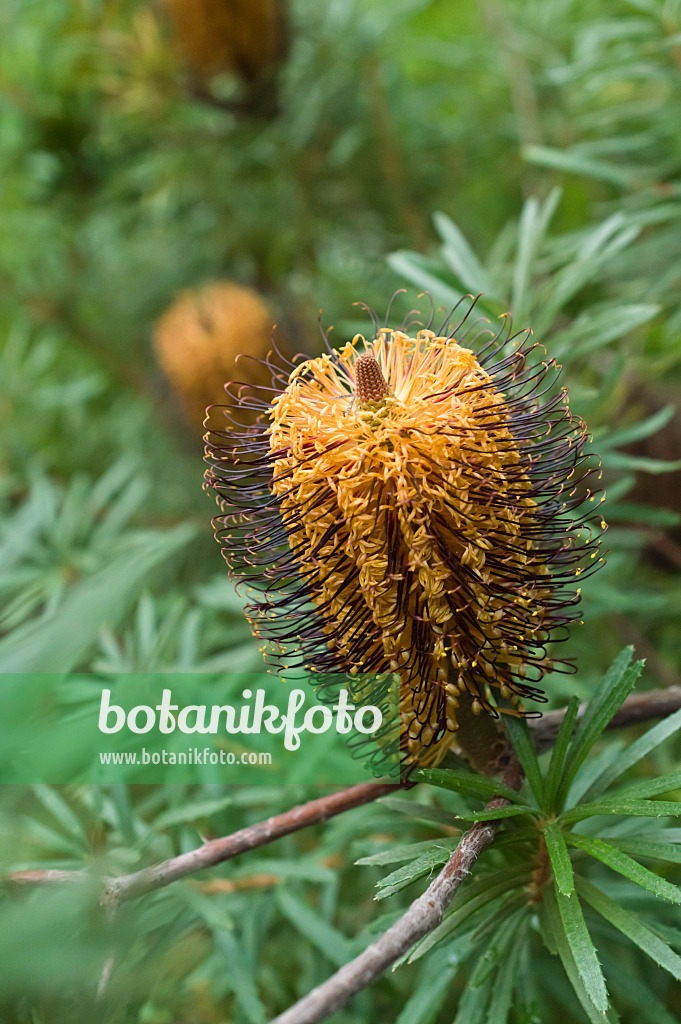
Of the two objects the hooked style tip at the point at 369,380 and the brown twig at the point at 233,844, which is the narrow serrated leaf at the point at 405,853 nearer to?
the brown twig at the point at 233,844

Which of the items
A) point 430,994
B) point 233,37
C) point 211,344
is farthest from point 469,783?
point 233,37

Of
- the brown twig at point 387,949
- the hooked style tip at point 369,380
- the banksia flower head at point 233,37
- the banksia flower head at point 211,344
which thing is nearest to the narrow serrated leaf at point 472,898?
the brown twig at point 387,949

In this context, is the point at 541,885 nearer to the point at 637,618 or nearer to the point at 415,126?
the point at 637,618

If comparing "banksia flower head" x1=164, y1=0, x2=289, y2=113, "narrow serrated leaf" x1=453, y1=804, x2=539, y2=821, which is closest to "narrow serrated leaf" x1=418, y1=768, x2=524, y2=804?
"narrow serrated leaf" x1=453, y1=804, x2=539, y2=821

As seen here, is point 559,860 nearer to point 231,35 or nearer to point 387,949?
point 387,949

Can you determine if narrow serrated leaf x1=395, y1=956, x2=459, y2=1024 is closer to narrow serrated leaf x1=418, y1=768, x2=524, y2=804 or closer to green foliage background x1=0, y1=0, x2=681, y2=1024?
green foliage background x1=0, y1=0, x2=681, y2=1024

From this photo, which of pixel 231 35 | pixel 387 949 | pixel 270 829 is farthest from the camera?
pixel 231 35
